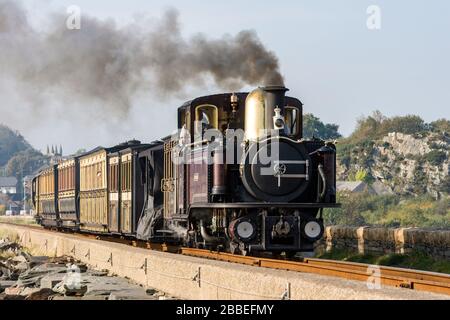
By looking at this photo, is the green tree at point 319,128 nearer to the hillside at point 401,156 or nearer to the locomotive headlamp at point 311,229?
the hillside at point 401,156

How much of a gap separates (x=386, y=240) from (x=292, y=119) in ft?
18.1

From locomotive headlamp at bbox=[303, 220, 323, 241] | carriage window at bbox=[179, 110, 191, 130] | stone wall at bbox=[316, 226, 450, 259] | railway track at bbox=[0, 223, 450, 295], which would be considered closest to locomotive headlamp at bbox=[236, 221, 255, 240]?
railway track at bbox=[0, 223, 450, 295]

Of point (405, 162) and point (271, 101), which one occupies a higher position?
point (405, 162)

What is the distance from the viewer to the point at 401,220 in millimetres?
61656

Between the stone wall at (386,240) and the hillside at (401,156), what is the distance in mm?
60615

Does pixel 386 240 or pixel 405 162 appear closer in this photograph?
pixel 386 240

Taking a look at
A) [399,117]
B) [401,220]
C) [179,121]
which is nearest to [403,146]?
[399,117]

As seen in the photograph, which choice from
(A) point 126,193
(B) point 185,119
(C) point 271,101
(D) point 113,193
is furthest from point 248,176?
(D) point 113,193

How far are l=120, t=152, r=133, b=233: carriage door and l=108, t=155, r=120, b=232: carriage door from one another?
69 centimetres

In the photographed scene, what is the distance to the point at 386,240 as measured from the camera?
2445 centimetres

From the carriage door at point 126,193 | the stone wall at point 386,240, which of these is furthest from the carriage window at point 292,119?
the carriage door at point 126,193

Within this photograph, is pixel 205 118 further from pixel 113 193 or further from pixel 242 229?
pixel 113 193

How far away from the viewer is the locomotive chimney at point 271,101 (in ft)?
64.1
